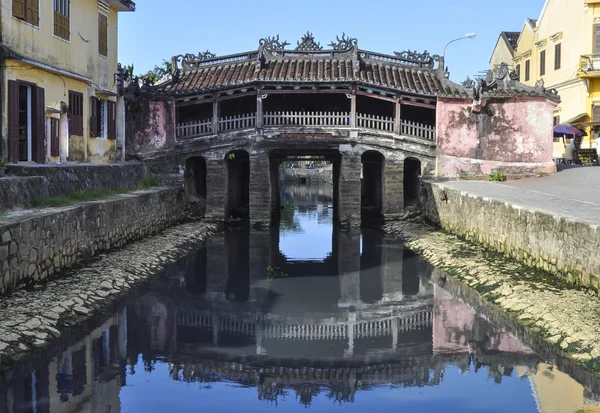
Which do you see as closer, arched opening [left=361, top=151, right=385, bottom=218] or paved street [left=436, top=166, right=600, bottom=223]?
paved street [left=436, top=166, right=600, bottom=223]

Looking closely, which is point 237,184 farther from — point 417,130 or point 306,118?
point 417,130

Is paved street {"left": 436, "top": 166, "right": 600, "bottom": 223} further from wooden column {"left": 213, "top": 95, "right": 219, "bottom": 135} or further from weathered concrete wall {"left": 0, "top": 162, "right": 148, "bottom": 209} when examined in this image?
weathered concrete wall {"left": 0, "top": 162, "right": 148, "bottom": 209}

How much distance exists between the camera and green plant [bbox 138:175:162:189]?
2425 cm

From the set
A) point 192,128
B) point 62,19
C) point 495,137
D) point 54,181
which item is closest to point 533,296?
point 54,181

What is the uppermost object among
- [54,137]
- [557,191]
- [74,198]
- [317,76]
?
[317,76]

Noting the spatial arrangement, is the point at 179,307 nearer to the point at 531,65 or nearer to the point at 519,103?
the point at 519,103

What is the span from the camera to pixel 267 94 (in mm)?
26750

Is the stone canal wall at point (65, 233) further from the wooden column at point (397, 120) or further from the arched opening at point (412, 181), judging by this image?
the arched opening at point (412, 181)

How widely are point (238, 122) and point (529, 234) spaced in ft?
48.4

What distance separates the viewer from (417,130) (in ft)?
90.6

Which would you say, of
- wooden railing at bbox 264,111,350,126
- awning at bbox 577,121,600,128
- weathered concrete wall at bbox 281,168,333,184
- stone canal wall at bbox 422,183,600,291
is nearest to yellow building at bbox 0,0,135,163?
wooden railing at bbox 264,111,350,126

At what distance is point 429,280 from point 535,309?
4938 millimetres

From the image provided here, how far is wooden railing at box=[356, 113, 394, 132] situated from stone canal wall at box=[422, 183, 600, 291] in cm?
492

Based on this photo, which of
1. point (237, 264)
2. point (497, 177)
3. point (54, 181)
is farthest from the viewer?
point (497, 177)
